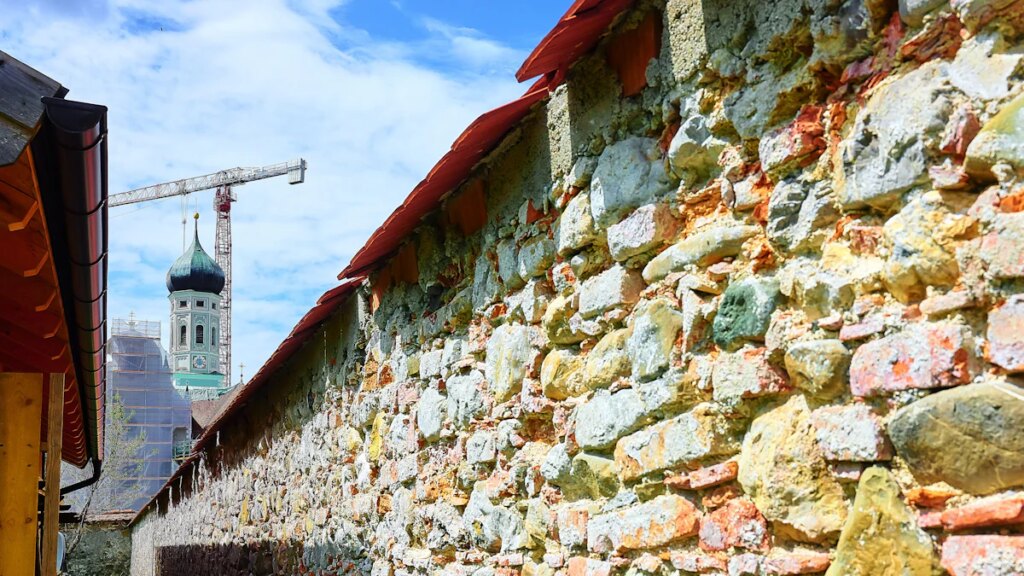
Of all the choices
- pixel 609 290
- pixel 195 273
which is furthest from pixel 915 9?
pixel 195 273

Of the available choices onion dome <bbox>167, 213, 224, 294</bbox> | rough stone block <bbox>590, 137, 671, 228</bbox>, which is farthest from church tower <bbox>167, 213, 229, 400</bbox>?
→ rough stone block <bbox>590, 137, 671, 228</bbox>

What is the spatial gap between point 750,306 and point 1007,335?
2.22ft

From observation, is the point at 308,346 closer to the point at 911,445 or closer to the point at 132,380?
the point at 911,445

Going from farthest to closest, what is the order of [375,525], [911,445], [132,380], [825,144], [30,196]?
1. [132,380]
2. [375,525]
3. [30,196]
4. [825,144]
5. [911,445]

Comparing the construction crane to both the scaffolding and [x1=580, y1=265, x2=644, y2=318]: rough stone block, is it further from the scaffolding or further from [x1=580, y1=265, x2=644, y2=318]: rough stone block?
[x1=580, y1=265, x2=644, y2=318]: rough stone block

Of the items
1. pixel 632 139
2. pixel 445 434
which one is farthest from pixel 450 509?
pixel 632 139

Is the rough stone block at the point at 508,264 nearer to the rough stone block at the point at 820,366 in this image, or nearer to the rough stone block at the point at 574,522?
the rough stone block at the point at 574,522

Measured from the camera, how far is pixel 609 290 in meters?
2.95

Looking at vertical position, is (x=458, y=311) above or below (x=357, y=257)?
below

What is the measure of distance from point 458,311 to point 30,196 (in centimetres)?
221

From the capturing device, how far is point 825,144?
84.2 inches

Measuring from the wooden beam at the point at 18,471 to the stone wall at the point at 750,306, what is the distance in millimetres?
1721

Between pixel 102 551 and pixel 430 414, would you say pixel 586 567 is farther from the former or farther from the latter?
pixel 102 551

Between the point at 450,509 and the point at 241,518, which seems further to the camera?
the point at 241,518
